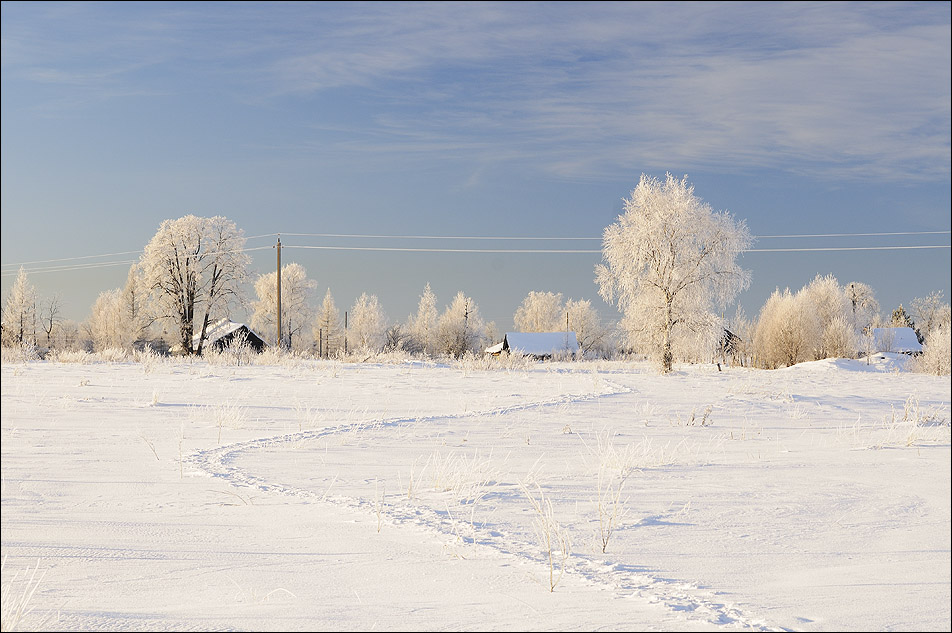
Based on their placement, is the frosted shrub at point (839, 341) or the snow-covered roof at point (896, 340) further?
the snow-covered roof at point (896, 340)

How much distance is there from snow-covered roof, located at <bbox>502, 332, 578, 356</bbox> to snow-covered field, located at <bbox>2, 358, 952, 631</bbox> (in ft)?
210

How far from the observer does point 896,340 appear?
6900 centimetres

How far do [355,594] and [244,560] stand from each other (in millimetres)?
927

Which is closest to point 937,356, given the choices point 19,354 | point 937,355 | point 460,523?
point 937,355

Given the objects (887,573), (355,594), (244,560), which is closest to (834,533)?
(887,573)

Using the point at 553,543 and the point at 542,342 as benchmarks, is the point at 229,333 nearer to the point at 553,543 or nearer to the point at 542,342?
the point at 542,342

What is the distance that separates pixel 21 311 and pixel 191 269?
26.1 m

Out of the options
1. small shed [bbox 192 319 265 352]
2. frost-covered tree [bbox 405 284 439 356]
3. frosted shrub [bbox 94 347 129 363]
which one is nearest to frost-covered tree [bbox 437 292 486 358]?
frost-covered tree [bbox 405 284 439 356]

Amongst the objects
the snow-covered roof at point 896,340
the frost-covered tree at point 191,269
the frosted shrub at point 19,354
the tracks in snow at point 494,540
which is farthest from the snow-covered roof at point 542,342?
the tracks in snow at point 494,540

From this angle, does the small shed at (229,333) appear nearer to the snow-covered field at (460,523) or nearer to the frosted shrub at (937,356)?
the frosted shrub at (937,356)

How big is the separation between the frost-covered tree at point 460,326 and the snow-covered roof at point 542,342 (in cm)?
600

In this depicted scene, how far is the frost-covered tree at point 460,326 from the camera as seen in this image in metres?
84.8

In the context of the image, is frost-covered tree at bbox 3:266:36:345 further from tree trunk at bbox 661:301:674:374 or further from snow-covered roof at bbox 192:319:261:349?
tree trunk at bbox 661:301:674:374

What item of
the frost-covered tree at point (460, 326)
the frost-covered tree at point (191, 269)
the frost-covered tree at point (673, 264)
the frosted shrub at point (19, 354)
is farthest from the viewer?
the frost-covered tree at point (460, 326)
